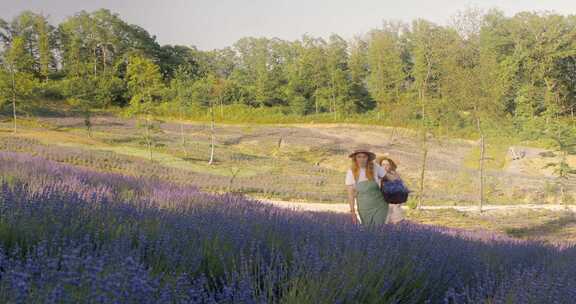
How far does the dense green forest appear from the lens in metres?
35.1

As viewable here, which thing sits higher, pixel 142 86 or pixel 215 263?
pixel 142 86

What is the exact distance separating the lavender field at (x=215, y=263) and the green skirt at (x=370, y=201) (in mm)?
2087

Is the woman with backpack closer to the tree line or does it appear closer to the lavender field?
the lavender field

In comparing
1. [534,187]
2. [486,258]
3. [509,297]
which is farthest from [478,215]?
[509,297]

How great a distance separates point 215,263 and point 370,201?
3.85 meters

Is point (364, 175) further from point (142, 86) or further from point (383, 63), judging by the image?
point (383, 63)

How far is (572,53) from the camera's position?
50.4 m

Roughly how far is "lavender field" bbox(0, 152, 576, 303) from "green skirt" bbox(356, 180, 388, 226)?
6.85ft

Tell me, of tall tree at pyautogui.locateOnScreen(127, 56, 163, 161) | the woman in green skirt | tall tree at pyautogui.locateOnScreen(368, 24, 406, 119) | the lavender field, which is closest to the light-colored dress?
the woman in green skirt

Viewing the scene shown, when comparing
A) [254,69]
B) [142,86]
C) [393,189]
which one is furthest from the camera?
[254,69]

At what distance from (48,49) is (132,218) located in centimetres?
6444

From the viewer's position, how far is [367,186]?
254 inches

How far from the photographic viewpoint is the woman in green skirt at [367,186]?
6.41 m

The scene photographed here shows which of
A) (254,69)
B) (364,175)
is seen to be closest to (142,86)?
(364,175)
